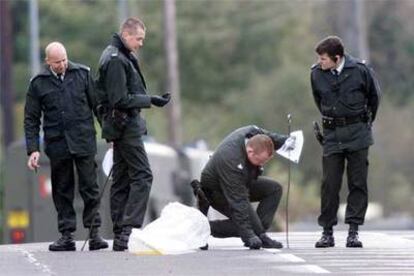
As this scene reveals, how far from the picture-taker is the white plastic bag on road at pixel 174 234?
53.5 feet

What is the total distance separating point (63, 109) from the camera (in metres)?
16.8

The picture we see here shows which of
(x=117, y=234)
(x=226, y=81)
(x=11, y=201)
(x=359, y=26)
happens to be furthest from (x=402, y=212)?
(x=117, y=234)

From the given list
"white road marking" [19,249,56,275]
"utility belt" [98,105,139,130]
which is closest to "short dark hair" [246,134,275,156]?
"utility belt" [98,105,139,130]

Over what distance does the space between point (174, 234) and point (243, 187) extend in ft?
2.66

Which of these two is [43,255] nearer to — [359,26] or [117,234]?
[117,234]

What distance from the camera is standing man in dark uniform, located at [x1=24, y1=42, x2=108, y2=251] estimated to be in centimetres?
1678

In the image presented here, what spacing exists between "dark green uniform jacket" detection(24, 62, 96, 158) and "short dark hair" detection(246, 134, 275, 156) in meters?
1.67

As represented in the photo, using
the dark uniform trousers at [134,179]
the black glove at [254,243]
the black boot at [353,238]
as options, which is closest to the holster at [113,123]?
the dark uniform trousers at [134,179]

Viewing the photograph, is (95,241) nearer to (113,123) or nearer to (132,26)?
(113,123)

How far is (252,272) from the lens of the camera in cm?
1413

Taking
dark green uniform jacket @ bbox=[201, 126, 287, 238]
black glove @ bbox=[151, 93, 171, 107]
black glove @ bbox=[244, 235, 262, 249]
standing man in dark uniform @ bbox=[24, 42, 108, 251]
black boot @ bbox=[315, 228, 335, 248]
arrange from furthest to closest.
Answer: black boot @ bbox=[315, 228, 335, 248], standing man in dark uniform @ bbox=[24, 42, 108, 251], dark green uniform jacket @ bbox=[201, 126, 287, 238], black glove @ bbox=[244, 235, 262, 249], black glove @ bbox=[151, 93, 171, 107]

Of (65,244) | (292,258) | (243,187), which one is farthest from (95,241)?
(292,258)

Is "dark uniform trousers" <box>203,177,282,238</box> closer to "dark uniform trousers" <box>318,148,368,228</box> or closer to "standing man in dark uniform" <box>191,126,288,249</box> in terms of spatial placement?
"standing man in dark uniform" <box>191,126,288,249</box>

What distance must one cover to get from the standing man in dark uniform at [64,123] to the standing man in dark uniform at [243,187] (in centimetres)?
112
